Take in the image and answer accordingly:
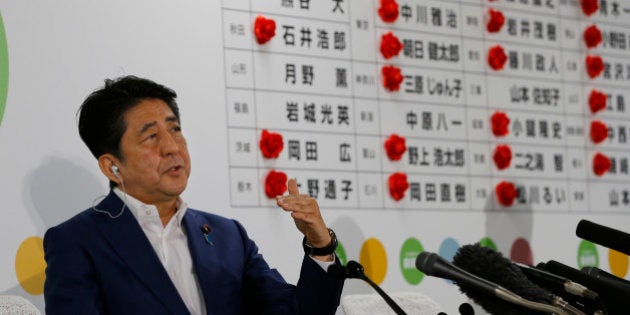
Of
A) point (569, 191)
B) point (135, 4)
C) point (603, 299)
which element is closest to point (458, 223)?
point (569, 191)

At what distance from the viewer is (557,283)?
64.8 inches

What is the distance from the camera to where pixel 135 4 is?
291cm

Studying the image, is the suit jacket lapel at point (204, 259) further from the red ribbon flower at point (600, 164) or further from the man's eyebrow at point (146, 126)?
the red ribbon flower at point (600, 164)

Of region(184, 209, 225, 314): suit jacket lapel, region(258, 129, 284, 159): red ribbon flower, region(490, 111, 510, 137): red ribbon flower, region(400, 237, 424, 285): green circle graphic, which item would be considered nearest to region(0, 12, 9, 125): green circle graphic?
region(184, 209, 225, 314): suit jacket lapel

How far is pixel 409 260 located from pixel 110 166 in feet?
4.35

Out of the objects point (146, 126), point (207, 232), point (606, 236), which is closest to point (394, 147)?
point (207, 232)

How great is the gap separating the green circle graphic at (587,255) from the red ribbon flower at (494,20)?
954 mm

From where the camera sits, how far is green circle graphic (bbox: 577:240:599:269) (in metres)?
3.84

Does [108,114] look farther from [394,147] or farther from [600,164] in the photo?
[600,164]

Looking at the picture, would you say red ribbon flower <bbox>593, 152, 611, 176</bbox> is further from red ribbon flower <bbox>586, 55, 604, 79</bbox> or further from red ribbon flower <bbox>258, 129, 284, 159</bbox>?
red ribbon flower <bbox>258, 129, 284, 159</bbox>

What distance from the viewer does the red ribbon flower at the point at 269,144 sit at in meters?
3.07

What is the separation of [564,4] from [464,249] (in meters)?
2.66

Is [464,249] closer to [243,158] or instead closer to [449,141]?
[243,158]

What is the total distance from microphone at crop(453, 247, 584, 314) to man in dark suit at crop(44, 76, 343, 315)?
2.36ft
